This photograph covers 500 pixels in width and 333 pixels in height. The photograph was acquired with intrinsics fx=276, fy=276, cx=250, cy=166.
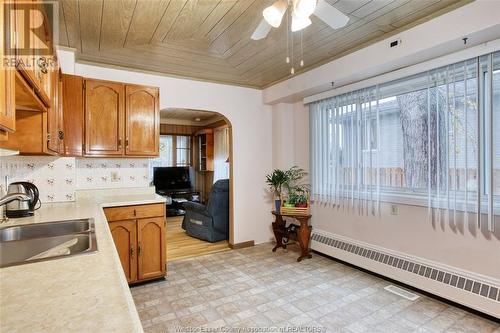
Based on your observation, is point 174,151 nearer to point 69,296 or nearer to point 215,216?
point 215,216

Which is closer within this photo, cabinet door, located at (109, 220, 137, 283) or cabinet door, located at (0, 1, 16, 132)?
cabinet door, located at (0, 1, 16, 132)

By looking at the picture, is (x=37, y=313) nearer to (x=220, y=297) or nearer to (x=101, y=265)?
(x=101, y=265)

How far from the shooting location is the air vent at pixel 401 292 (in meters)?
2.60

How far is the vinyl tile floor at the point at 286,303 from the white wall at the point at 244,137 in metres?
0.98

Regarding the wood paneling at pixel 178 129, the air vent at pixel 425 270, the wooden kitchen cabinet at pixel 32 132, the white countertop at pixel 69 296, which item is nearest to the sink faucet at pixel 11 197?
the wooden kitchen cabinet at pixel 32 132

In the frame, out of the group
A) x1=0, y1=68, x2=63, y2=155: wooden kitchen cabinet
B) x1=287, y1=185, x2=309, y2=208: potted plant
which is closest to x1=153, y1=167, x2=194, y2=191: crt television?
x1=287, y1=185, x2=309, y2=208: potted plant

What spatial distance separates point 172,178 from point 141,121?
4.16 metres

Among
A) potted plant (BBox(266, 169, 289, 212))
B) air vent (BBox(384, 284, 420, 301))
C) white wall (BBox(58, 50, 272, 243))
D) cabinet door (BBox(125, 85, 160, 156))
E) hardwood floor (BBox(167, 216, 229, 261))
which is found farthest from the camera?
potted plant (BBox(266, 169, 289, 212))

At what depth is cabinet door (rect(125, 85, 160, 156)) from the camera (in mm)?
3070

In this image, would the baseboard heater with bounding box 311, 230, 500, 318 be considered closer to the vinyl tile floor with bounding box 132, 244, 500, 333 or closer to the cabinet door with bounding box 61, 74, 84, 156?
the vinyl tile floor with bounding box 132, 244, 500, 333

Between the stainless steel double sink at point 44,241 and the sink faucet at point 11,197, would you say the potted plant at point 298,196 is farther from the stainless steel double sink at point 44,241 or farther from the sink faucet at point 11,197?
the sink faucet at point 11,197

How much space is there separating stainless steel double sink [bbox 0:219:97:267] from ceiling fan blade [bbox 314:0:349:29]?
186 centimetres

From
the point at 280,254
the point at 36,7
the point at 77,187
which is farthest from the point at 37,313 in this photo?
the point at 280,254

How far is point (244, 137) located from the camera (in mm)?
4293
